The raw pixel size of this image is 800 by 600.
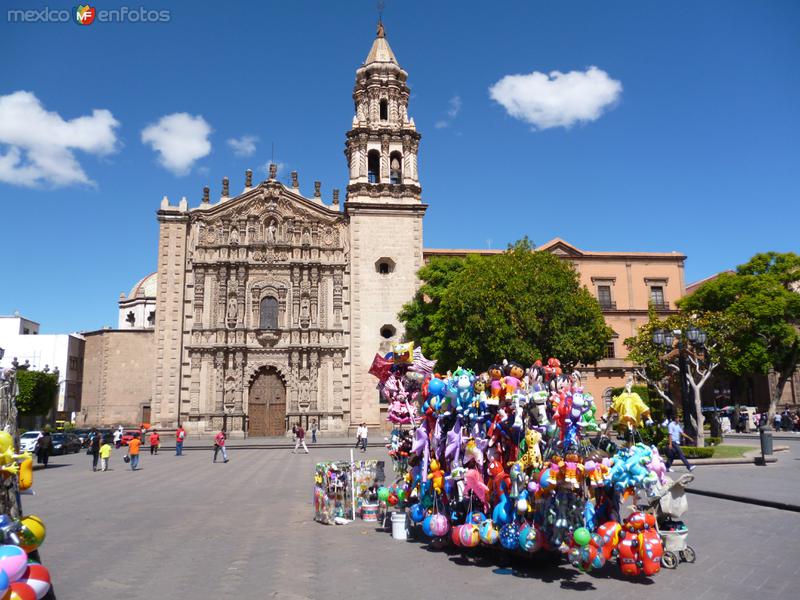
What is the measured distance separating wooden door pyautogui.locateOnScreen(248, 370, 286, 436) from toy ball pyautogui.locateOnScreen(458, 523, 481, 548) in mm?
30594

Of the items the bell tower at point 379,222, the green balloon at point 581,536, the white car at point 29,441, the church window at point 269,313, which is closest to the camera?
the green balloon at point 581,536

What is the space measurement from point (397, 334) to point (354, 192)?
9.78 m

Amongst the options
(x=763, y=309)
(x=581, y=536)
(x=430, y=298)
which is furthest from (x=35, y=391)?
(x=763, y=309)

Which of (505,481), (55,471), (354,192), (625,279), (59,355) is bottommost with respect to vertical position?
(55,471)

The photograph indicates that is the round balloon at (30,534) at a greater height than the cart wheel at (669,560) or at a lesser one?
greater

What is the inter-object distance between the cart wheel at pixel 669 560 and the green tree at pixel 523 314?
2029cm

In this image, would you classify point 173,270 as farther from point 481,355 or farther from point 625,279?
point 625,279

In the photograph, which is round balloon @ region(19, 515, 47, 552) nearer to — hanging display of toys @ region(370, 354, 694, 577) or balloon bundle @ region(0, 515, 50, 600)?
balloon bundle @ region(0, 515, 50, 600)

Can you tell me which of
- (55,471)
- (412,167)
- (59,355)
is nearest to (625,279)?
(412,167)

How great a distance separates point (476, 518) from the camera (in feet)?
27.2

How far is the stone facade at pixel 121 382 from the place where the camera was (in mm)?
42750

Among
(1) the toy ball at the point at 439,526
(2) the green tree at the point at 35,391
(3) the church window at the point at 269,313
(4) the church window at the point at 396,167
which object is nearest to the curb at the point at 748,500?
(1) the toy ball at the point at 439,526

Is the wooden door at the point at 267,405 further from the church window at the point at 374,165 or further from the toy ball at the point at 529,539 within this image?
the toy ball at the point at 529,539

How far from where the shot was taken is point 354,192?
39.3 meters
